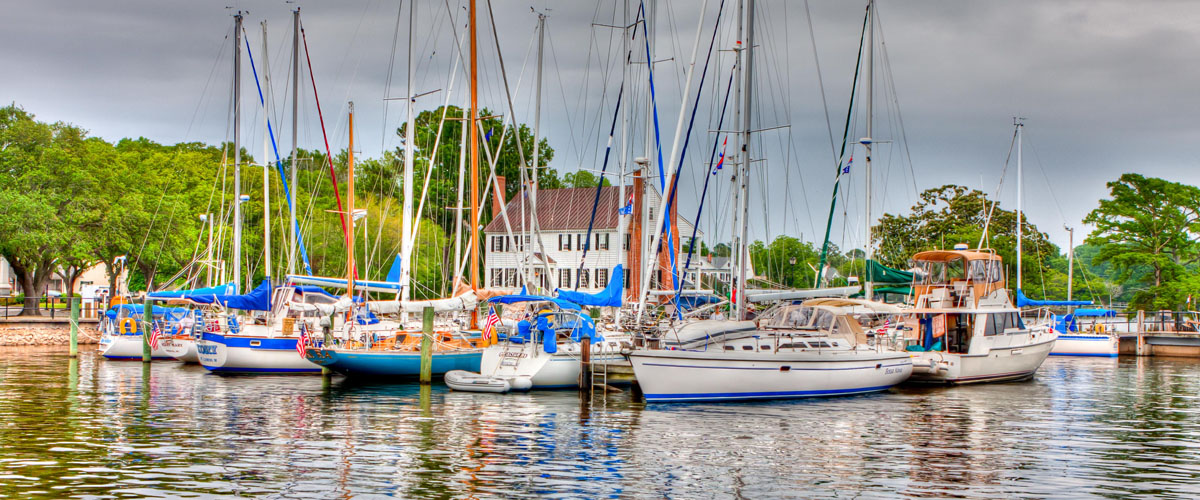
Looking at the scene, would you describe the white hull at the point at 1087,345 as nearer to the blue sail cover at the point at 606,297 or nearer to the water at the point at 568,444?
the water at the point at 568,444

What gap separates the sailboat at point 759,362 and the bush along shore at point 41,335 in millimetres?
42069

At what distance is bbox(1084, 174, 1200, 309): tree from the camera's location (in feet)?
216

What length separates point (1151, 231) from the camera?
67250mm

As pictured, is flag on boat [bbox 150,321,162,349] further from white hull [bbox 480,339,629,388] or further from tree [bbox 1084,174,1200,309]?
tree [bbox 1084,174,1200,309]

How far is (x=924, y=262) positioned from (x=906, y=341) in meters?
3.10

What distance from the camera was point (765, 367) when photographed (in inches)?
1140

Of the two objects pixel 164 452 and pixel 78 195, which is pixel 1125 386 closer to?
pixel 164 452

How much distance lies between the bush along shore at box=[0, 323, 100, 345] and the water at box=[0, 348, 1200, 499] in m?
25.0

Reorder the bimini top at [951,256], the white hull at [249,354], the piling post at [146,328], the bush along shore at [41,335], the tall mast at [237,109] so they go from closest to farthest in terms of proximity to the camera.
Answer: the bimini top at [951,256] → the white hull at [249,354] → the tall mast at [237,109] → the piling post at [146,328] → the bush along shore at [41,335]

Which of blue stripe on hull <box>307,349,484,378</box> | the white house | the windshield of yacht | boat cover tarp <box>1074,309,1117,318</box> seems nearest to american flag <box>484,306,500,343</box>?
blue stripe on hull <box>307,349,484,378</box>

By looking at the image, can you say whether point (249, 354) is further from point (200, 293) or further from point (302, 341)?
point (200, 293)

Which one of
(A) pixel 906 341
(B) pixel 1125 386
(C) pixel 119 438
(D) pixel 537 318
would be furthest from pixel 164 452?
(B) pixel 1125 386

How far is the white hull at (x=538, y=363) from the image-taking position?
3253 cm

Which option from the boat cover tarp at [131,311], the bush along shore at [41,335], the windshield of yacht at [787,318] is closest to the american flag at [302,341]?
the boat cover tarp at [131,311]
